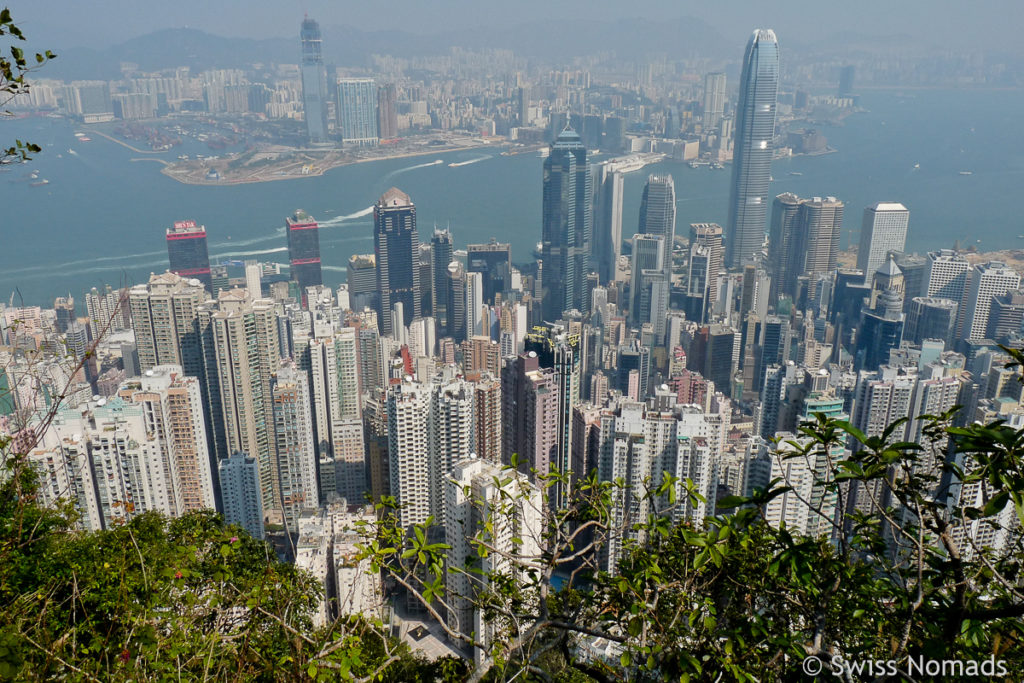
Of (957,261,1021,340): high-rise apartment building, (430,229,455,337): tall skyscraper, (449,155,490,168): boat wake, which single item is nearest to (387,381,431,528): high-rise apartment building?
(430,229,455,337): tall skyscraper

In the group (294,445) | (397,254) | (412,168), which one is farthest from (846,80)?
(294,445)

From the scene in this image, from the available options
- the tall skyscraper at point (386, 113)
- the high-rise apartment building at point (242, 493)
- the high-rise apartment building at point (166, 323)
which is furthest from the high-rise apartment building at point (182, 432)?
the tall skyscraper at point (386, 113)

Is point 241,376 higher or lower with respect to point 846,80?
lower

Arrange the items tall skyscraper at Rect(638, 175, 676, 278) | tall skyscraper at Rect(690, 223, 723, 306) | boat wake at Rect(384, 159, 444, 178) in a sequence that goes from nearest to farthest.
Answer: tall skyscraper at Rect(690, 223, 723, 306)
tall skyscraper at Rect(638, 175, 676, 278)
boat wake at Rect(384, 159, 444, 178)

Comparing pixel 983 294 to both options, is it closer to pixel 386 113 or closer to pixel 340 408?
pixel 340 408

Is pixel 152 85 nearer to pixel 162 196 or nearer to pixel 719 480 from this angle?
pixel 162 196

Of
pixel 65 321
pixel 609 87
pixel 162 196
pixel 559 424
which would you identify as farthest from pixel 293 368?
pixel 609 87

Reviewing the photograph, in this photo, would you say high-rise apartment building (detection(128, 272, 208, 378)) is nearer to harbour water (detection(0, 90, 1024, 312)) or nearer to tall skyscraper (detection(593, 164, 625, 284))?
harbour water (detection(0, 90, 1024, 312))
